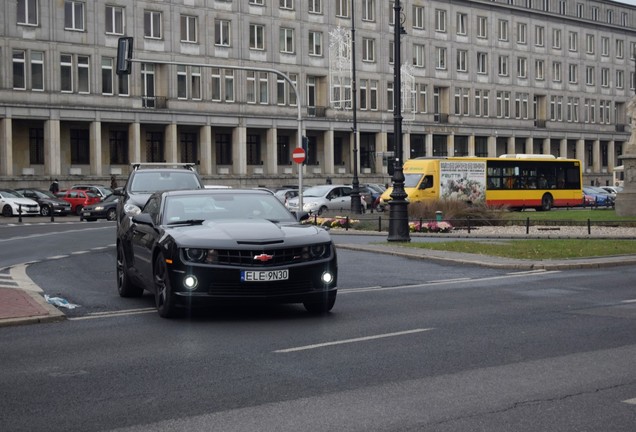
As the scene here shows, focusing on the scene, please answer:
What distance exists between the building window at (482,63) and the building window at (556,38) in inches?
415

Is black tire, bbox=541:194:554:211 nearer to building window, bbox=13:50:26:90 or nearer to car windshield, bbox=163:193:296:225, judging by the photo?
building window, bbox=13:50:26:90

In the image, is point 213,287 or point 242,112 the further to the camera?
point 242,112

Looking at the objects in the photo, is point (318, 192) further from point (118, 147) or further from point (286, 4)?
point (286, 4)

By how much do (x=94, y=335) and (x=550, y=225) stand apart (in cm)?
2858

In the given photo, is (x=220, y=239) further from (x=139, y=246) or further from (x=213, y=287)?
(x=139, y=246)

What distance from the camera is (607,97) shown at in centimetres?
10562

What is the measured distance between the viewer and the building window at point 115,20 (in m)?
66.4

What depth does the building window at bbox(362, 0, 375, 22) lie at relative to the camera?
8144 cm

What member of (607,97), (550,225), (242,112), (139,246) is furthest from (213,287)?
(607,97)

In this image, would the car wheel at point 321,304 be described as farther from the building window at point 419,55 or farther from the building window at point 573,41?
the building window at point 573,41

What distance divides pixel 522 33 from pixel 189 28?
37624 millimetres

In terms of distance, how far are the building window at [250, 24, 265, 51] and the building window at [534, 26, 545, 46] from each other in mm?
33352

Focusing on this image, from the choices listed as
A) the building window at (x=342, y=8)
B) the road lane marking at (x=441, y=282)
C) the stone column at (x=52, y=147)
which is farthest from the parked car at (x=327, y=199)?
the building window at (x=342, y=8)

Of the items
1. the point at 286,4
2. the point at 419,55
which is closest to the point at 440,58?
the point at 419,55
